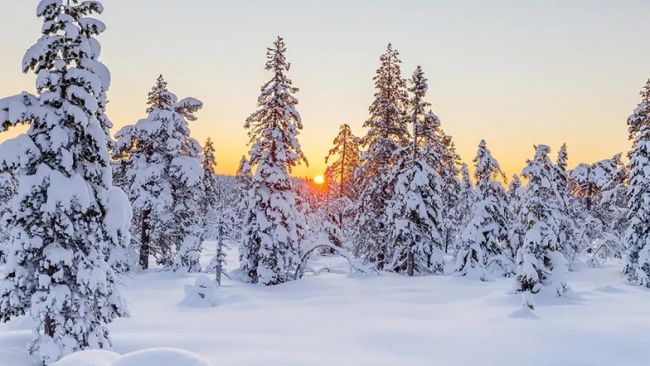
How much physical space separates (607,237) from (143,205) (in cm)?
3134

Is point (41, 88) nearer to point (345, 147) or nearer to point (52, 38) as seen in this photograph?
point (52, 38)

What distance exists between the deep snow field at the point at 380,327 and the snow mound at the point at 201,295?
0.34 meters

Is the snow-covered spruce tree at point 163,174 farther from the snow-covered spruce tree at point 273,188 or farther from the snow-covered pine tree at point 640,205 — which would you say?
the snow-covered pine tree at point 640,205

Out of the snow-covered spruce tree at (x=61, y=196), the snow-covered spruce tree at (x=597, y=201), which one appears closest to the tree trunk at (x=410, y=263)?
the snow-covered spruce tree at (x=597, y=201)

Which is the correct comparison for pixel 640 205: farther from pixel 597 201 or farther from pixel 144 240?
pixel 144 240

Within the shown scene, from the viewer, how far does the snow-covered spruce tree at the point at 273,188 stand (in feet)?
87.5

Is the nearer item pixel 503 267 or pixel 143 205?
pixel 143 205

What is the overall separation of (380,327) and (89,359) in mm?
11342

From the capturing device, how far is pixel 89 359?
5.77m

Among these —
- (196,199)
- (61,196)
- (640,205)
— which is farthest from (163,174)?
(640,205)

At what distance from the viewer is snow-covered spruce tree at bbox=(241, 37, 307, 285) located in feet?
87.5

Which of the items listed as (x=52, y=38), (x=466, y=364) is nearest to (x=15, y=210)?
(x=52, y=38)

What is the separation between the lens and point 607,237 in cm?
3562

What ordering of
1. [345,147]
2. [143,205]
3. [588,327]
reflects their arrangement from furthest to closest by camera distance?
[345,147] → [143,205] → [588,327]
